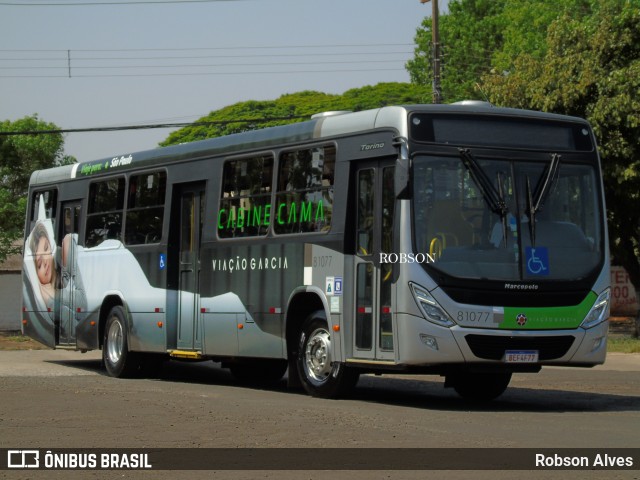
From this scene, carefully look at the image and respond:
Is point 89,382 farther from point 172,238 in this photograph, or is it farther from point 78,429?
point 78,429

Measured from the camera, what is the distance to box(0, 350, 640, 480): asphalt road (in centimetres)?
1095

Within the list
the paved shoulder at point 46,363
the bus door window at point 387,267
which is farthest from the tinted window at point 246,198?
the paved shoulder at point 46,363

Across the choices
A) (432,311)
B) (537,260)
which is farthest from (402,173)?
(537,260)

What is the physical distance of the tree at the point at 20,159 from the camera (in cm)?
4509

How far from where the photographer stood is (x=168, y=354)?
19.6 meters

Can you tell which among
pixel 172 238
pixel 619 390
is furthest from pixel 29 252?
pixel 619 390

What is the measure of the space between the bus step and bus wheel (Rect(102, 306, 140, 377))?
51.2 inches

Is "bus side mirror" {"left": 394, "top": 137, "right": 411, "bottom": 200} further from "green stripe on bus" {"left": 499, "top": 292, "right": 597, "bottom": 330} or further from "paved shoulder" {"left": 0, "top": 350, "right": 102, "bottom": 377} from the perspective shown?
"paved shoulder" {"left": 0, "top": 350, "right": 102, "bottom": 377}

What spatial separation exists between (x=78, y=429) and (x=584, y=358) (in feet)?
19.2

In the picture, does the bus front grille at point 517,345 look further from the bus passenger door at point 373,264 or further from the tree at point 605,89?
the tree at point 605,89

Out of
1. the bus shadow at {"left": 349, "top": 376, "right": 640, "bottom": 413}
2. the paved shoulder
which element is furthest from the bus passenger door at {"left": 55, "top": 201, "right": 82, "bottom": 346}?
the bus shadow at {"left": 349, "top": 376, "right": 640, "bottom": 413}

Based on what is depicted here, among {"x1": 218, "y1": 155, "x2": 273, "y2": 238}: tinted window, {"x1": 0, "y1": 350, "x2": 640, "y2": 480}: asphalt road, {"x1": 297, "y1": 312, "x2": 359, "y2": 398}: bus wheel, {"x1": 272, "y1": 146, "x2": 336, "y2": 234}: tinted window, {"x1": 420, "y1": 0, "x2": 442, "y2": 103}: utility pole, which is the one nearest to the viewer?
{"x1": 0, "y1": 350, "x2": 640, "y2": 480}: asphalt road

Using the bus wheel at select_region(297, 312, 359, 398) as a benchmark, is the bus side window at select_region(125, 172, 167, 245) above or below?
above

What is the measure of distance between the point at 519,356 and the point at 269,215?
4162 mm
